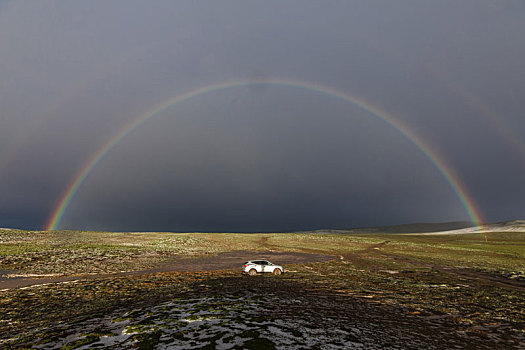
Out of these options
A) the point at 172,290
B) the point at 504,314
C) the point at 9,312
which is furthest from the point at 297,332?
the point at 9,312

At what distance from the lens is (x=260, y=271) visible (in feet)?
111

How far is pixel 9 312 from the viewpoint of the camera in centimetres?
1722

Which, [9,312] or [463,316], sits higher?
[9,312]

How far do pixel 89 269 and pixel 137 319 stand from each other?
85.0ft

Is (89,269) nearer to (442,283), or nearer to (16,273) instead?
(16,273)

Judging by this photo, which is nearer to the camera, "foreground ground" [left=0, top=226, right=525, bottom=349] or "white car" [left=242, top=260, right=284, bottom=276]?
"foreground ground" [left=0, top=226, right=525, bottom=349]

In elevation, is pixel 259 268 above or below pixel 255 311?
below

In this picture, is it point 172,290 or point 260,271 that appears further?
point 260,271

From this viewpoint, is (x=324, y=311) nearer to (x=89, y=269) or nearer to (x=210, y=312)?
(x=210, y=312)

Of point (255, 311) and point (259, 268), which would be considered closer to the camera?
point (255, 311)

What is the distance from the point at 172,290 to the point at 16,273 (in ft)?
77.6

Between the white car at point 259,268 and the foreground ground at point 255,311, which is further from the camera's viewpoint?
the white car at point 259,268

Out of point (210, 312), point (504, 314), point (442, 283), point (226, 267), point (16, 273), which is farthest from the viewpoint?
point (226, 267)

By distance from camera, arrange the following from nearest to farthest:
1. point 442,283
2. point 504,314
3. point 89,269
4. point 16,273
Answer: point 504,314, point 442,283, point 16,273, point 89,269
